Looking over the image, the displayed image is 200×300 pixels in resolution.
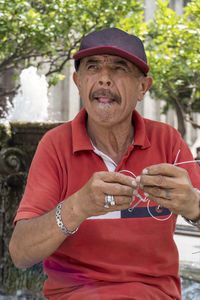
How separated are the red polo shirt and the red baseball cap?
0.39 meters

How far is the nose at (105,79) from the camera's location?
184 centimetres

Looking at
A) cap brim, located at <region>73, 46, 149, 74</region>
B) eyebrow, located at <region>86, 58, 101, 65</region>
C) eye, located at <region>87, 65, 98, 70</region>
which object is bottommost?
eye, located at <region>87, 65, 98, 70</region>

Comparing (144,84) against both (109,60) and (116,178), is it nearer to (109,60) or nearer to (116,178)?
(109,60)

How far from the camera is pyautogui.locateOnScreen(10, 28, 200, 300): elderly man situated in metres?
1.54

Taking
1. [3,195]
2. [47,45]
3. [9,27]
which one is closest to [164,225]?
[3,195]

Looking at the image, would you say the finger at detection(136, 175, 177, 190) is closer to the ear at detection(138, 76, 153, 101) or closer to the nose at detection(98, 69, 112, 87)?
the nose at detection(98, 69, 112, 87)

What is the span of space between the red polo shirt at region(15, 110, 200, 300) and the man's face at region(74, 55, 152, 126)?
5.9 inches

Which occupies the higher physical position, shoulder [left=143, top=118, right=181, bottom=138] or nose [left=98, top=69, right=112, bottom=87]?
nose [left=98, top=69, right=112, bottom=87]

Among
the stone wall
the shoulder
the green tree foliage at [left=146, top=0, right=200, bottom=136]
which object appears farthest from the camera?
the green tree foliage at [left=146, top=0, right=200, bottom=136]

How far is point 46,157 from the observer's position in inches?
71.6

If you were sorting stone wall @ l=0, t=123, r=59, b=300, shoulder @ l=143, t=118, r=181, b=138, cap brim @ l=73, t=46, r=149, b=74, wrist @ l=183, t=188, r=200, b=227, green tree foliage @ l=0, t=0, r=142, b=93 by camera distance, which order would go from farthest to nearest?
green tree foliage @ l=0, t=0, r=142, b=93 < stone wall @ l=0, t=123, r=59, b=300 < shoulder @ l=143, t=118, r=181, b=138 < cap brim @ l=73, t=46, r=149, b=74 < wrist @ l=183, t=188, r=200, b=227

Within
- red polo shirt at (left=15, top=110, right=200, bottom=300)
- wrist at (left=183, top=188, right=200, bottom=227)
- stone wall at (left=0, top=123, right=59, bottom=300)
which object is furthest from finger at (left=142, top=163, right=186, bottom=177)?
stone wall at (left=0, top=123, right=59, bottom=300)

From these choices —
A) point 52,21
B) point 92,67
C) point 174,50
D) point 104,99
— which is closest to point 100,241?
point 104,99

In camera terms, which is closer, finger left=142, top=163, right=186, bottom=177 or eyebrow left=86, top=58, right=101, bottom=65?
finger left=142, top=163, right=186, bottom=177
